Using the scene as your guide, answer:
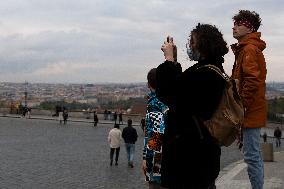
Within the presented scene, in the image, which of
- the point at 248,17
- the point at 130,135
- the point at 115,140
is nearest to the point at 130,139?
the point at 130,135

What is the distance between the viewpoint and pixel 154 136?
491 cm

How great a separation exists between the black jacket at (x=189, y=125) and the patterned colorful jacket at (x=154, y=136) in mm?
1122

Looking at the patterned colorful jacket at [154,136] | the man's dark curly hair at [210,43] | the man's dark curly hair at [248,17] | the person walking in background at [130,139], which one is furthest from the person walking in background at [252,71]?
the person walking in background at [130,139]

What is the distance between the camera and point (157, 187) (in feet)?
15.4

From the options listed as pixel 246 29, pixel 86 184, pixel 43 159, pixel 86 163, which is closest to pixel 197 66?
pixel 246 29

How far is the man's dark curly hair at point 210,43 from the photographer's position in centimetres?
365

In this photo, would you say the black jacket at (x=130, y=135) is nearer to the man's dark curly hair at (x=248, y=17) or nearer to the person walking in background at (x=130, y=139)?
the person walking in background at (x=130, y=139)

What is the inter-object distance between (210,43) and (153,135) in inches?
58.6

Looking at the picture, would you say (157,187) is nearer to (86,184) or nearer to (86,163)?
(86,184)

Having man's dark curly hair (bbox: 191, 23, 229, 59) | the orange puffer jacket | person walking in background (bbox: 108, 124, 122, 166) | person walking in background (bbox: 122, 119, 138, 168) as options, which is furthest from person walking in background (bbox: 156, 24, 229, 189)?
person walking in background (bbox: 108, 124, 122, 166)

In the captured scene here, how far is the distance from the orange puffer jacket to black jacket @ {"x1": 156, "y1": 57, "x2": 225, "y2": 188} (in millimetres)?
1073

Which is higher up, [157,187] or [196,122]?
[196,122]

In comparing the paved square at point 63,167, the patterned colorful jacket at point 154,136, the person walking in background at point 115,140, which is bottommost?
the paved square at point 63,167

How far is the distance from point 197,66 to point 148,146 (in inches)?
60.0
